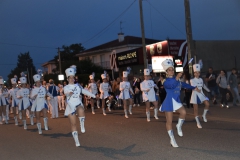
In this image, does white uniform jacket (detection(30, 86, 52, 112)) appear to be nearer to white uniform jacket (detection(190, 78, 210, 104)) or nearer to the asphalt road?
the asphalt road

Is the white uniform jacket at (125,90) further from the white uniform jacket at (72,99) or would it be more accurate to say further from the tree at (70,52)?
the tree at (70,52)

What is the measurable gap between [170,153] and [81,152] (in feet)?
7.73

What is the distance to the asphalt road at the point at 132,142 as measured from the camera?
814cm

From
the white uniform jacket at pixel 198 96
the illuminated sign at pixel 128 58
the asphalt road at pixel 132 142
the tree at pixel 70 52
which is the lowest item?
the asphalt road at pixel 132 142

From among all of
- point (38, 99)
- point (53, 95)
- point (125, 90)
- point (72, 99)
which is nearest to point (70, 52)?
point (53, 95)

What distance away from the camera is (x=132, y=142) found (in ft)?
32.0

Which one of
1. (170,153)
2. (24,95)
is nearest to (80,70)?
(24,95)

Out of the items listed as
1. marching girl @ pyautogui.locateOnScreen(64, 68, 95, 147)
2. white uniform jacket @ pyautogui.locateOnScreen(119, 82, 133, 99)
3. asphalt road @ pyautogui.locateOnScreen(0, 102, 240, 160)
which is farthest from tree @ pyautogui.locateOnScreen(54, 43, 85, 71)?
marching girl @ pyautogui.locateOnScreen(64, 68, 95, 147)

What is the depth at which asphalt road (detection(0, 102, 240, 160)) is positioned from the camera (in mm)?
8141

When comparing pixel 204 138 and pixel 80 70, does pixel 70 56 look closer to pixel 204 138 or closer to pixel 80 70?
pixel 80 70

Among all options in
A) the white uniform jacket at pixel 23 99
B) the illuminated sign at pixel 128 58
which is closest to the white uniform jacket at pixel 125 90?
the white uniform jacket at pixel 23 99

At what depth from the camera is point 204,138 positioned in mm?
9625

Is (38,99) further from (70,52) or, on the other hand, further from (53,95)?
(70,52)

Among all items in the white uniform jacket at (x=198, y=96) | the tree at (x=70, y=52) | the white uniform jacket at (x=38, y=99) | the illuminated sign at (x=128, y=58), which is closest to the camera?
the white uniform jacket at (x=198, y=96)
